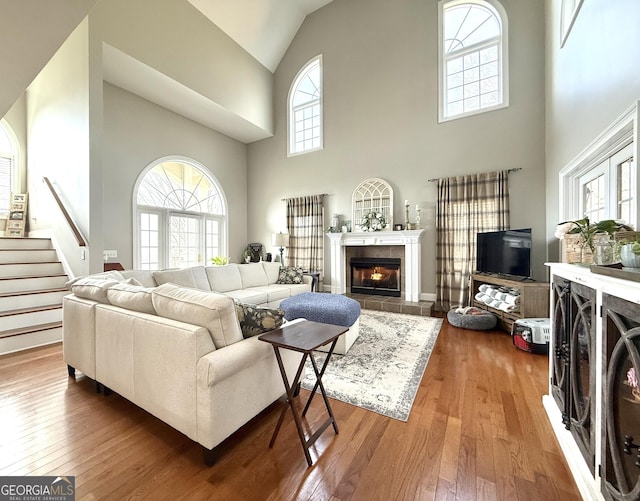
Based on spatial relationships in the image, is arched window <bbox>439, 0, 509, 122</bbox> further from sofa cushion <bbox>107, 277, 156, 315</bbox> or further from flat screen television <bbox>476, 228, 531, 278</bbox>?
sofa cushion <bbox>107, 277, 156, 315</bbox>

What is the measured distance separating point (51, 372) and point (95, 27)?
4231mm

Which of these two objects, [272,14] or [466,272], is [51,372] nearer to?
[466,272]

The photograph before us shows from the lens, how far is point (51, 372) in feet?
8.40

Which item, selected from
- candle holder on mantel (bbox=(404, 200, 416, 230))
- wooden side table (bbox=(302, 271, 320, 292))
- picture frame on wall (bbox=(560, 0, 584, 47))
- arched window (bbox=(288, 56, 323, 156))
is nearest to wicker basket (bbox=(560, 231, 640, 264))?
picture frame on wall (bbox=(560, 0, 584, 47))

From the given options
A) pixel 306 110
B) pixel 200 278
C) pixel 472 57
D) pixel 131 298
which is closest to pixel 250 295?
pixel 200 278

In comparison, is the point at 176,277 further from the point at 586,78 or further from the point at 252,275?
the point at 586,78

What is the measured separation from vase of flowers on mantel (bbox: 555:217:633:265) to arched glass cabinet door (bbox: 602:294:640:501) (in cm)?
37

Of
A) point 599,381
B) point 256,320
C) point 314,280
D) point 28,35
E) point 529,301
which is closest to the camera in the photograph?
point 599,381

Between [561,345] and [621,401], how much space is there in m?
0.69

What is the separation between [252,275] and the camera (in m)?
4.78

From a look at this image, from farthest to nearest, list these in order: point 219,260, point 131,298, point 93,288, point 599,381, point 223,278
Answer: point 219,260 < point 223,278 < point 93,288 < point 131,298 < point 599,381

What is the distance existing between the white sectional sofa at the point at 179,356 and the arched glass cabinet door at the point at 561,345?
1.68 m

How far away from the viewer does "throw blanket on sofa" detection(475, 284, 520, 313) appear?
11.8 feet

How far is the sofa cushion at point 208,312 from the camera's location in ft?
5.16
